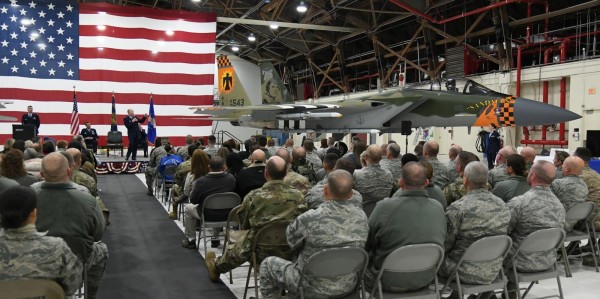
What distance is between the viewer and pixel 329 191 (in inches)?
105

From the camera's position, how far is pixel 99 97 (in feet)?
43.4

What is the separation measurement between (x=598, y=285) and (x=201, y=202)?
397 centimetres

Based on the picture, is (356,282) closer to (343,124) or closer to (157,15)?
(343,124)

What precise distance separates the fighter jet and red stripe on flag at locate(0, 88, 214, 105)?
1.54 m

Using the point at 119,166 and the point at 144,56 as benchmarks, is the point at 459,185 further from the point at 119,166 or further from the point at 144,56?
the point at 144,56

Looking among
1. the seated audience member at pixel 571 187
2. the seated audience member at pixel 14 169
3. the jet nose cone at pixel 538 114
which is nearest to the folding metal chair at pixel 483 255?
the seated audience member at pixel 571 187

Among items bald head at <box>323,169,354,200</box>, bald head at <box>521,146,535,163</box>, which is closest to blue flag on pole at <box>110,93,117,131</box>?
bald head at <box>521,146,535,163</box>

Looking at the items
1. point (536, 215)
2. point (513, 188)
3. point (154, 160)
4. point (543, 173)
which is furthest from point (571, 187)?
point (154, 160)

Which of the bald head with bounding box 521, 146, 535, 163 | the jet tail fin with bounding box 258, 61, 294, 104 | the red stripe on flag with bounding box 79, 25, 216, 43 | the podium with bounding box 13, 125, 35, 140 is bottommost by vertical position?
the bald head with bounding box 521, 146, 535, 163

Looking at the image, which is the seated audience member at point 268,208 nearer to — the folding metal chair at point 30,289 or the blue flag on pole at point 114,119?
the folding metal chair at point 30,289

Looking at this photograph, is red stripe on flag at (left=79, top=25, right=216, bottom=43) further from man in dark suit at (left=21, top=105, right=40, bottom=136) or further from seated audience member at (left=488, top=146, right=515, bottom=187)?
seated audience member at (left=488, top=146, right=515, bottom=187)

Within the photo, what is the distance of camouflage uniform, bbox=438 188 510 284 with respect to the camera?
9.70ft

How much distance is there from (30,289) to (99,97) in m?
12.4

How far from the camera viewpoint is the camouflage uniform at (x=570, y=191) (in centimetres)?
433
